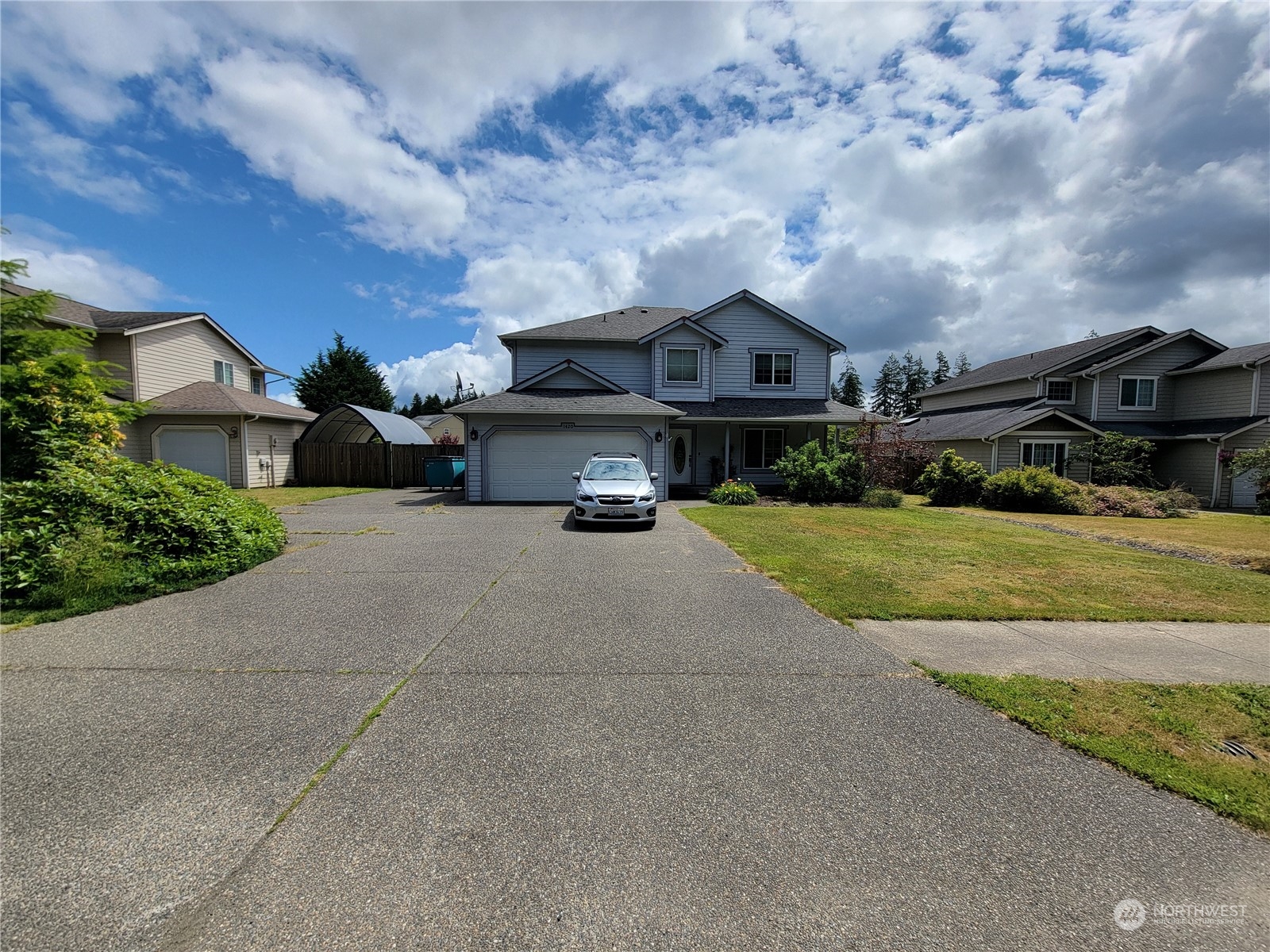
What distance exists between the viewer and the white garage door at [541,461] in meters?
17.3

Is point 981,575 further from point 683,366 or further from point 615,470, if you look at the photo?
point 683,366

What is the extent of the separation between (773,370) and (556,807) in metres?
21.1

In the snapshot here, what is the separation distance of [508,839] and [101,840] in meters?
1.87

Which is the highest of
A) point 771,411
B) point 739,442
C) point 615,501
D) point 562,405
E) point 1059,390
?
point 1059,390

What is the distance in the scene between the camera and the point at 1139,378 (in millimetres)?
24266

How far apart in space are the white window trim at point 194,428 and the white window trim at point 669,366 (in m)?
16.9

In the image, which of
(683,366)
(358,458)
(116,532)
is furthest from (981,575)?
(358,458)

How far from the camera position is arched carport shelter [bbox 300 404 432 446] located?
2289 centimetres

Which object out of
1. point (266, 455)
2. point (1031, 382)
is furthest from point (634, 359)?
point (1031, 382)

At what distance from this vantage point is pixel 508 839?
8.49ft

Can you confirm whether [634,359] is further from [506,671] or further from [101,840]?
[101,840]

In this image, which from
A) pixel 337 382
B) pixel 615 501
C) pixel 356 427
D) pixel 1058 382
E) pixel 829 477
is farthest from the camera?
pixel 337 382

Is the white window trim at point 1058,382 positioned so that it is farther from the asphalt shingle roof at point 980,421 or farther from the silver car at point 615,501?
the silver car at point 615,501

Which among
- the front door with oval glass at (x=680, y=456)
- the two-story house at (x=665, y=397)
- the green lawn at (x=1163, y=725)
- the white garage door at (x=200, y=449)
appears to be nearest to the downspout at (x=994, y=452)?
the two-story house at (x=665, y=397)
